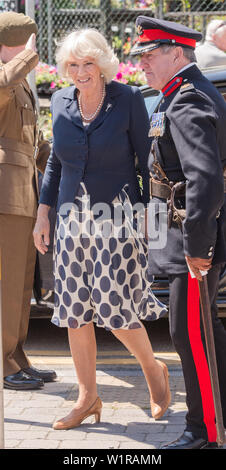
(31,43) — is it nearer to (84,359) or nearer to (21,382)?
(84,359)

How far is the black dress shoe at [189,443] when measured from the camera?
3746 mm

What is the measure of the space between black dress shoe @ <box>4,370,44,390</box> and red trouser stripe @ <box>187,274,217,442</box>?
1.38 meters

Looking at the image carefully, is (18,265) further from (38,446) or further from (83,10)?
(83,10)

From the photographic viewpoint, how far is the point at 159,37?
12.0 ft

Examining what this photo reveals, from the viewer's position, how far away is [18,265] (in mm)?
4887

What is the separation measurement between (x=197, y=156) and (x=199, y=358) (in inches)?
34.5

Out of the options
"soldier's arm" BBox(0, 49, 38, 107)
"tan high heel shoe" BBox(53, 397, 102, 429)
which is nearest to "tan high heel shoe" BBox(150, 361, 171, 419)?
"tan high heel shoe" BBox(53, 397, 102, 429)

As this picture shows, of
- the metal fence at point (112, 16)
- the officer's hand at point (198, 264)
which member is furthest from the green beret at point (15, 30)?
the metal fence at point (112, 16)

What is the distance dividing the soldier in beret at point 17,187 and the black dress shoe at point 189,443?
50.6 inches

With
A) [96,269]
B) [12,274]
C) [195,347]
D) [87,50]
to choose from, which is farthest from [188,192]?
[12,274]

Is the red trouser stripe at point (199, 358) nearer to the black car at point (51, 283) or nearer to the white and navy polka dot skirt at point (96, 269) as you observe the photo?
the white and navy polka dot skirt at point (96, 269)

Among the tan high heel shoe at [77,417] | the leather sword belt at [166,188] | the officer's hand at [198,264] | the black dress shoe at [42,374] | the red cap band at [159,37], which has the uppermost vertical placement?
the red cap band at [159,37]

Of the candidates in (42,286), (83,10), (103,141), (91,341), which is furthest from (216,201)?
(83,10)

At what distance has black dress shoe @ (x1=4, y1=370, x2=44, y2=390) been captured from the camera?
4.86 metres
